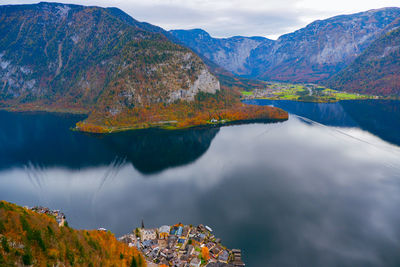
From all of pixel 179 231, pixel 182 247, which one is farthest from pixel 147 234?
pixel 182 247

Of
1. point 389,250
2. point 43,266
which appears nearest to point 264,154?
point 389,250

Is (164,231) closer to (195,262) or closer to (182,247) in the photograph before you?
(182,247)

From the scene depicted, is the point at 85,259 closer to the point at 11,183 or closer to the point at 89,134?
the point at 11,183

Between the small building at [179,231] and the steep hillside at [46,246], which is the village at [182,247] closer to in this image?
the small building at [179,231]

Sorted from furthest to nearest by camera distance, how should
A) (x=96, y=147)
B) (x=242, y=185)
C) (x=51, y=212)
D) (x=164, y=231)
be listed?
(x=96, y=147) < (x=242, y=185) < (x=51, y=212) < (x=164, y=231)

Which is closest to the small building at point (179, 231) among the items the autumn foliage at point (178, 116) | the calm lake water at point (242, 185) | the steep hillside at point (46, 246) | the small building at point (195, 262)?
the calm lake water at point (242, 185)

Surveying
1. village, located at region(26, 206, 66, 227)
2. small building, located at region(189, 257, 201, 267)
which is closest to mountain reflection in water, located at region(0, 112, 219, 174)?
village, located at region(26, 206, 66, 227)
